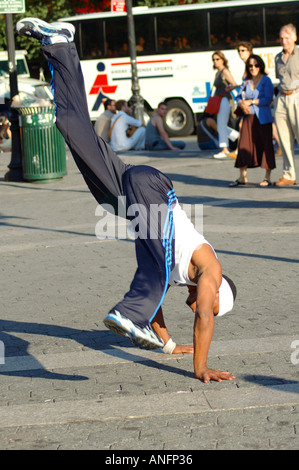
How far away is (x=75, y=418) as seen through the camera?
432 cm

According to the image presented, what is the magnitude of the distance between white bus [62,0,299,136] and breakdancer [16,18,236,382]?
71.4 ft

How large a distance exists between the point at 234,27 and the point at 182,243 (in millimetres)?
22843

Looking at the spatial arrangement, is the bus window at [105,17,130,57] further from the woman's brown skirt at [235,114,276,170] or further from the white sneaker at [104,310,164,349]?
the white sneaker at [104,310,164,349]

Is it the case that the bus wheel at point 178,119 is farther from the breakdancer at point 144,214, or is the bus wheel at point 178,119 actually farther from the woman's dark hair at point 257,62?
the breakdancer at point 144,214

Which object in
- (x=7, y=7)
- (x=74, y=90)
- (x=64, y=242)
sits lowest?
(x=64, y=242)

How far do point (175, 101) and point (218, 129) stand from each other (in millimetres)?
9561

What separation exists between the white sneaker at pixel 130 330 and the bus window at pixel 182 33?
22900mm

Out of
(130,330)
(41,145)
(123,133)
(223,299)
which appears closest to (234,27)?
(123,133)

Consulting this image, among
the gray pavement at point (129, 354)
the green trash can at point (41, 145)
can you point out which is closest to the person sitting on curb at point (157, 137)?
the green trash can at point (41, 145)

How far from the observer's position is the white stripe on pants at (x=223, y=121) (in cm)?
1737

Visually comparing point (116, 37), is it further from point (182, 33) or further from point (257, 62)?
point (257, 62)

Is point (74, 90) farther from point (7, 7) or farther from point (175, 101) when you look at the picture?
point (175, 101)

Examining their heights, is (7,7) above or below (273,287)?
above
